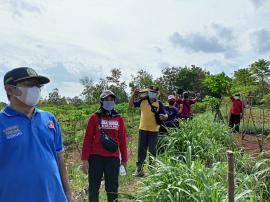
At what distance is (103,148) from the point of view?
15.8 feet

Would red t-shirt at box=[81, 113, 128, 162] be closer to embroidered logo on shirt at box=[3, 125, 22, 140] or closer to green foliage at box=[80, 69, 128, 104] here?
embroidered logo on shirt at box=[3, 125, 22, 140]

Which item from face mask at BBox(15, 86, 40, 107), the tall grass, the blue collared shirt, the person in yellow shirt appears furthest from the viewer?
the person in yellow shirt

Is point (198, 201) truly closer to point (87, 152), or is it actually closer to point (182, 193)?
point (182, 193)

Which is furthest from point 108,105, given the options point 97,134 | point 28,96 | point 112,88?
point 112,88

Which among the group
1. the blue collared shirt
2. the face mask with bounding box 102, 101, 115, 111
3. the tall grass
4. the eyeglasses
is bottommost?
the tall grass

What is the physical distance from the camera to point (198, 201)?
3516 mm

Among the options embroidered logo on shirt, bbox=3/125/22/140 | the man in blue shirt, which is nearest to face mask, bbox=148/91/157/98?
the man in blue shirt

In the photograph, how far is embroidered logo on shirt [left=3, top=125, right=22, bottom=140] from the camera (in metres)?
2.65

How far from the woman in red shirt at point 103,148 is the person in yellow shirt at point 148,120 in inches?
79.9

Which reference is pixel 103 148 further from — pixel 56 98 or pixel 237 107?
pixel 56 98

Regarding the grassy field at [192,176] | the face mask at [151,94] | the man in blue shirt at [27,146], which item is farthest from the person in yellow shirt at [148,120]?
the man in blue shirt at [27,146]

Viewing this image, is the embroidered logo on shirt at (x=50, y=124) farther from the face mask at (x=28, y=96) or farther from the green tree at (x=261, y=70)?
the green tree at (x=261, y=70)

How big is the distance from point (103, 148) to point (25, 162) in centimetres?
219

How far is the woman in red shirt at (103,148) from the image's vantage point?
4836mm
